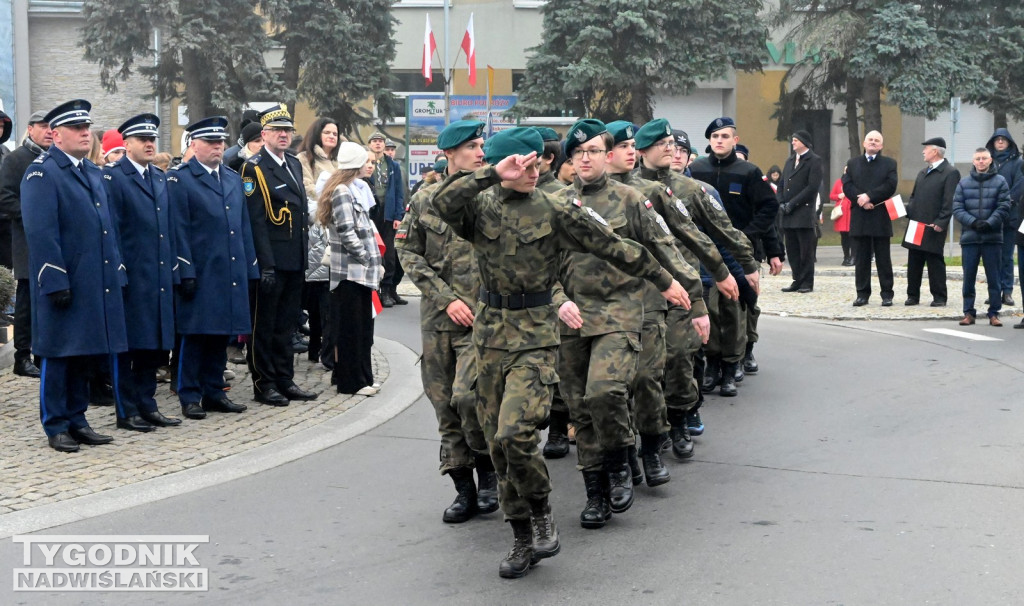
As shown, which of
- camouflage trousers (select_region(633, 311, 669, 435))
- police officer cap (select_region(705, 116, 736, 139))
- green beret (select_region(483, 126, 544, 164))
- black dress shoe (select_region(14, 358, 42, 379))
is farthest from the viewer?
black dress shoe (select_region(14, 358, 42, 379))

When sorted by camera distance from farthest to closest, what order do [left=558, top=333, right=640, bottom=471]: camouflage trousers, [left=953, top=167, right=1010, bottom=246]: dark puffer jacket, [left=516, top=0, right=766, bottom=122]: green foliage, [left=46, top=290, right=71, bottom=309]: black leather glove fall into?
[left=516, top=0, right=766, bottom=122]: green foliage < [left=953, top=167, right=1010, bottom=246]: dark puffer jacket < [left=46, top=290, right=71, bottom=309]: black leather glove < [left=558, top=333, right=640, bottom=471]: camouflage trousers

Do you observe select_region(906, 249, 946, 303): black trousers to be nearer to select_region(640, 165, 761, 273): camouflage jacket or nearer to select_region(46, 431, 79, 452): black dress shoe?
select_region(640, 165, 761, 273): camouflage jacket

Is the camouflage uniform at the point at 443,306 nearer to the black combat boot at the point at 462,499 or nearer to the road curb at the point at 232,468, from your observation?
the black combat boot at the point at 462,499

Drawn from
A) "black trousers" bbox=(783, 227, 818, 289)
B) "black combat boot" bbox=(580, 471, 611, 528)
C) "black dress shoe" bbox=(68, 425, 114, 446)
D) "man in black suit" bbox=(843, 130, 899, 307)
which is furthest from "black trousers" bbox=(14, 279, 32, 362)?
Answer: "black trousers" bbox=(783, 227, 818, 289)

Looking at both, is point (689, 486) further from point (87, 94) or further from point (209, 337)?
point (87, 94)

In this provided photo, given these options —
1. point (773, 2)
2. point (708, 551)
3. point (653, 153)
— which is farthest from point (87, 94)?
point (708, 551)

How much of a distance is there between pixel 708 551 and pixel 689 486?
1371mm

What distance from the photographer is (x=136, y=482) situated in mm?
7426

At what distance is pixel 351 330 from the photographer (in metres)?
10.2

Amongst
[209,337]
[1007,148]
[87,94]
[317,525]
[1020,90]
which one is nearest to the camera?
[317,525]

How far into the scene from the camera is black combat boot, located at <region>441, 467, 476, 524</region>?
675cm

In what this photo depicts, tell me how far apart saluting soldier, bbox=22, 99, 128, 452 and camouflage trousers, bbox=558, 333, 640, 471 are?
3.23 m

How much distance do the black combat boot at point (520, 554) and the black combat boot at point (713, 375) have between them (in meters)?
4.93

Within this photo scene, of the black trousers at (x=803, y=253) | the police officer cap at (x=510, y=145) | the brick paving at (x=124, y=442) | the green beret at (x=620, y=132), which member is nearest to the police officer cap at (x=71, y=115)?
the brick paving at (x=124, y=442)
